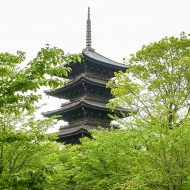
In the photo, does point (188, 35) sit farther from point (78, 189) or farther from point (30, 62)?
point (30, 62)

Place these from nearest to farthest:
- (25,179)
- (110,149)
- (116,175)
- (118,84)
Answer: (25,179)
(116,175)
(110,149)
(118,84)

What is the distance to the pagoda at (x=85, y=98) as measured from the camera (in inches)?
1196

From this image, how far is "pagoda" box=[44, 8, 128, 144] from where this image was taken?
3039cm

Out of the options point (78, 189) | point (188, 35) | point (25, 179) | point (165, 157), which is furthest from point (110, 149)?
point (25, 179)

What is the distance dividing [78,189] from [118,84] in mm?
7416

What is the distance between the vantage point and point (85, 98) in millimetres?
31672

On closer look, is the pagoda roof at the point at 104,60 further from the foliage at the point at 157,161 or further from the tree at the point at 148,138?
the foliage at the point at 157,161

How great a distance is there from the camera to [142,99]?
62.4 feet

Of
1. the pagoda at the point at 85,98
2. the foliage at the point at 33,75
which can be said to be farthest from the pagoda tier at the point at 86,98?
the foliage at the point at 33,75

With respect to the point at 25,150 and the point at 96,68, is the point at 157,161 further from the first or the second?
the point at 96,68

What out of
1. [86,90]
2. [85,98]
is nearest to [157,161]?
[85,98]

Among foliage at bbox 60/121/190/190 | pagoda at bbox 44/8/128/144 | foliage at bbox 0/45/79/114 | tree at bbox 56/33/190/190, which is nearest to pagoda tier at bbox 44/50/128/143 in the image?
pagoda at bbox 44/8/128/144

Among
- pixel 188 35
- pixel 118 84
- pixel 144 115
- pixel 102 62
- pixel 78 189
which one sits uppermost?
pixel 102 62

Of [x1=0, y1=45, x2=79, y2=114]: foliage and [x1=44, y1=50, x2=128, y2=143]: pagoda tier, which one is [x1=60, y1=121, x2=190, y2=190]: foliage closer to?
[x1=0, y1=45, x2=79, y2=114]: foliage
